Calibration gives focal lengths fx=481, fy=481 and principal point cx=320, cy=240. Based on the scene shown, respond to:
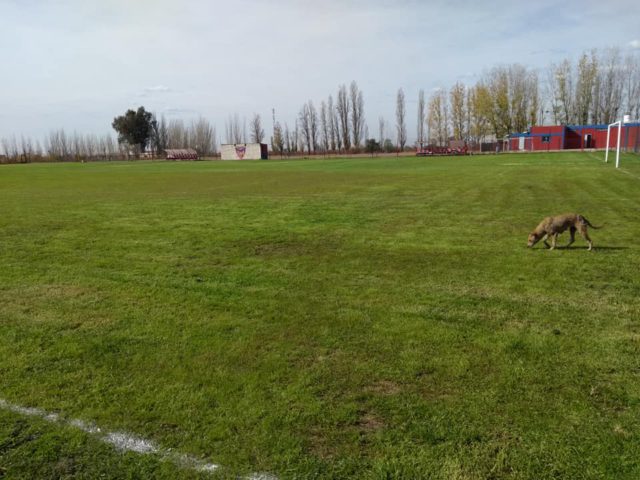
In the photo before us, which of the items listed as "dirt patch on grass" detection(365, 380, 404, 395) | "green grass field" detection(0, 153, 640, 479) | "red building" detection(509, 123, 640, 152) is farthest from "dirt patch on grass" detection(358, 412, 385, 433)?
"red building" detection(509, 123, 640, 152)

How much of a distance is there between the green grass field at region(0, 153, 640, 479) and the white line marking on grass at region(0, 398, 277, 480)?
54 millimetres

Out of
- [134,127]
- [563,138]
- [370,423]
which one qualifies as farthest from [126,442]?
[134,127]

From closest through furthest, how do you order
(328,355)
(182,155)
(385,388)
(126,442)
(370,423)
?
(126,442) < (370,423) < (385,388) < (328,355) < (182,155)

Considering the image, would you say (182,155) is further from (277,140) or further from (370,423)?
(370,423)

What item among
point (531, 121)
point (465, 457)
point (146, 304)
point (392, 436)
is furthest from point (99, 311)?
point (531, 121)

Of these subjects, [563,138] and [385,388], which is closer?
[385,388]

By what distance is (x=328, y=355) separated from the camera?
15.1 ft

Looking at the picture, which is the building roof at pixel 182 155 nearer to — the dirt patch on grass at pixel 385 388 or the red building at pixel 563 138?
the red building at pixel 563 138

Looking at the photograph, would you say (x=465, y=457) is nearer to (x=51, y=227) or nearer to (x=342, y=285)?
(x=342, y=285)

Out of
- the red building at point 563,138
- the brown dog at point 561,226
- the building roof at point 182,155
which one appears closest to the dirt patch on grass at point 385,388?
the brown dog at point 561,226

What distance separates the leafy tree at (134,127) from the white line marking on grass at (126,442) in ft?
361

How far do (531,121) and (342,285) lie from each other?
93.0 metres

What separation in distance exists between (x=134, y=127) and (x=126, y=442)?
364 ft

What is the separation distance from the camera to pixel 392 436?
11.0ft
